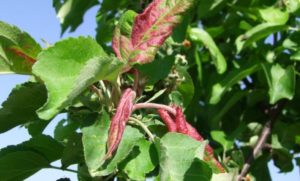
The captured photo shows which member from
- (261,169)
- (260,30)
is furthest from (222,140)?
(260,30)

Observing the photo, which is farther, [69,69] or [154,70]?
[154,70]

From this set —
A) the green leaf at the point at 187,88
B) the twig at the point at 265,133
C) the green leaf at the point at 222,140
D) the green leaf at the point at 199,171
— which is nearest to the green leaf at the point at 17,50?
the green leaf at the point at 199,171

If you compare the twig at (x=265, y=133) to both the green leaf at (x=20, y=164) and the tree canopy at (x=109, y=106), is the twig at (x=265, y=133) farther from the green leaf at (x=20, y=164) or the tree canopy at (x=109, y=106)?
the green leaf at (x=20, y=164)

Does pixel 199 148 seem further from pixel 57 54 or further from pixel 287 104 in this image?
pixel 287 104

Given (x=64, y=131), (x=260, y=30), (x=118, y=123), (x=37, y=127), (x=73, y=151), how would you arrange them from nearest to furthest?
1. (x=118, y=123)
2. (x=73, y=151)
3. (x=37, y=127)
4. (x=64, y=131)
5. (x=260, y=30)

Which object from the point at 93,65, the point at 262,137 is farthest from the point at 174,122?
the point at 262,137

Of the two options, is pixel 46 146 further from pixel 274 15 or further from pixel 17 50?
pixel 274 15

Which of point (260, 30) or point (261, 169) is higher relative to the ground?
point (260, 30)

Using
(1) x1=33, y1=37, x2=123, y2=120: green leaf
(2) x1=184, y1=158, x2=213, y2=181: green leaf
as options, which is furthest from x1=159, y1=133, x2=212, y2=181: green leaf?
(1) x1=33, y1=37, x2=123, y2=120: green leaf
